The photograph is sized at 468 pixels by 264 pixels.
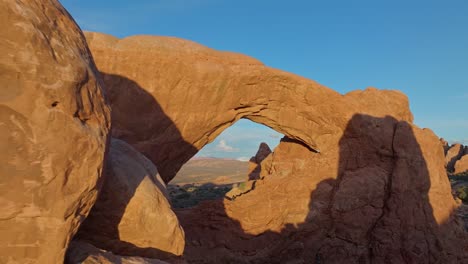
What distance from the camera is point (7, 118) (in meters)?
3.07

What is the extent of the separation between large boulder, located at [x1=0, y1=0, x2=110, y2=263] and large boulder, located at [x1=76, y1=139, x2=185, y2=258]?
1.19m

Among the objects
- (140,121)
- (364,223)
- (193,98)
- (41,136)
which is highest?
(193,98)

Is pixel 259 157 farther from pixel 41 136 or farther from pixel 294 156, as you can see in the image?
pixel 41 136

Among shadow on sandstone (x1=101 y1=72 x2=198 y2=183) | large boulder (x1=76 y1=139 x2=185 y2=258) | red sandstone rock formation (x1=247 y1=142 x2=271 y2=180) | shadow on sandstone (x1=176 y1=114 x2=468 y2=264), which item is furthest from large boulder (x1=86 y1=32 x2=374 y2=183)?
red sandstone rock formation (x1=247 y1=142 x2=271 y2=180)

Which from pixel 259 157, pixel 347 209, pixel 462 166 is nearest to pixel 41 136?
pixel 347 209

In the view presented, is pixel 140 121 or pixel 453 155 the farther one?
pixel 453 155

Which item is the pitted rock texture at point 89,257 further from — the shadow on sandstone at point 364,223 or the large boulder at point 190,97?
the shadow on sandstone at point 364,223

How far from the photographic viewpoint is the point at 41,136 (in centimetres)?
328

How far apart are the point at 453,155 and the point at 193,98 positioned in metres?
43.2

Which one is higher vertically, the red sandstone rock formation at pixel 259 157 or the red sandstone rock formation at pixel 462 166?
the red sandstone rock formation at pixel 462 166

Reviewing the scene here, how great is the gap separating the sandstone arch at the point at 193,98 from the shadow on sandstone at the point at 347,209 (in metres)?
0.06

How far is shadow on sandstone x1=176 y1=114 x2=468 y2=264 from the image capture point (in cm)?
1023

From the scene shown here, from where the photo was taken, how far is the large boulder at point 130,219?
5.05 m

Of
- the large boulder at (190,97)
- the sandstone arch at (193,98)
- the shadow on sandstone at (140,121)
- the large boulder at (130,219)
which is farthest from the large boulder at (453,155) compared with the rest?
the large boulder at (130,219)
